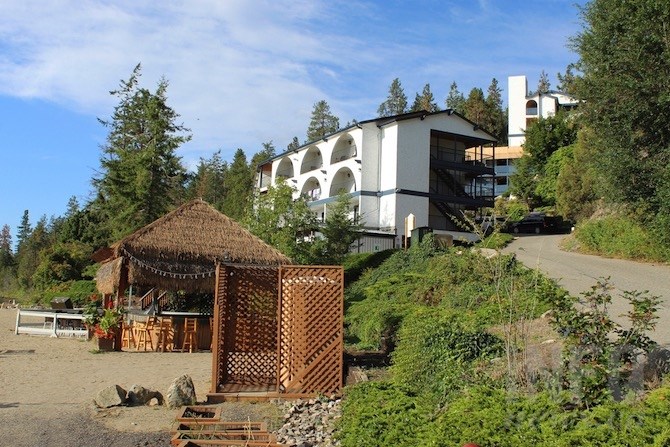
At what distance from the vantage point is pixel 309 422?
8406 mm

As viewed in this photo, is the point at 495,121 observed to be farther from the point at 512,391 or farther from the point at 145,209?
the point at 512,391

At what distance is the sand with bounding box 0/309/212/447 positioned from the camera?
25.8ft

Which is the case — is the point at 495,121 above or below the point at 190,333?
above

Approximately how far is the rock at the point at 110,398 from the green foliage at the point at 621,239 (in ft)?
53.2

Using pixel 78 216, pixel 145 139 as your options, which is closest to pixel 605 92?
pixel 145 139

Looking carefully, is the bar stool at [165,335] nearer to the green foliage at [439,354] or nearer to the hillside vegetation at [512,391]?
the hillside vegetation at [512,391]

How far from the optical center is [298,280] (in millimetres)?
10359

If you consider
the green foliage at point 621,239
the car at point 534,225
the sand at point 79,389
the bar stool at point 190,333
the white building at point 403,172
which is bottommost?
the sand at point 79,389

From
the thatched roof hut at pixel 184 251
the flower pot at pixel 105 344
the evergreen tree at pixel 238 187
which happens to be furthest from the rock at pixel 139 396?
the evergreen tree at pixel 238 187

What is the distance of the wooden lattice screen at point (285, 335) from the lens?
10180 mm

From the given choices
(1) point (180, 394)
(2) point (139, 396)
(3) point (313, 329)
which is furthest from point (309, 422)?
(2) point (139, 396)

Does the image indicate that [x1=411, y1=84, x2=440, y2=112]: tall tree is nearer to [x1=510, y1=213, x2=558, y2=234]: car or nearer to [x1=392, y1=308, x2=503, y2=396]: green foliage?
[x1=510, y1=213, x2=558, y2=234]: car

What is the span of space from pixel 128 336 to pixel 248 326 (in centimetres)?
832

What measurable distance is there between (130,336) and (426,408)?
13778 millimetres
